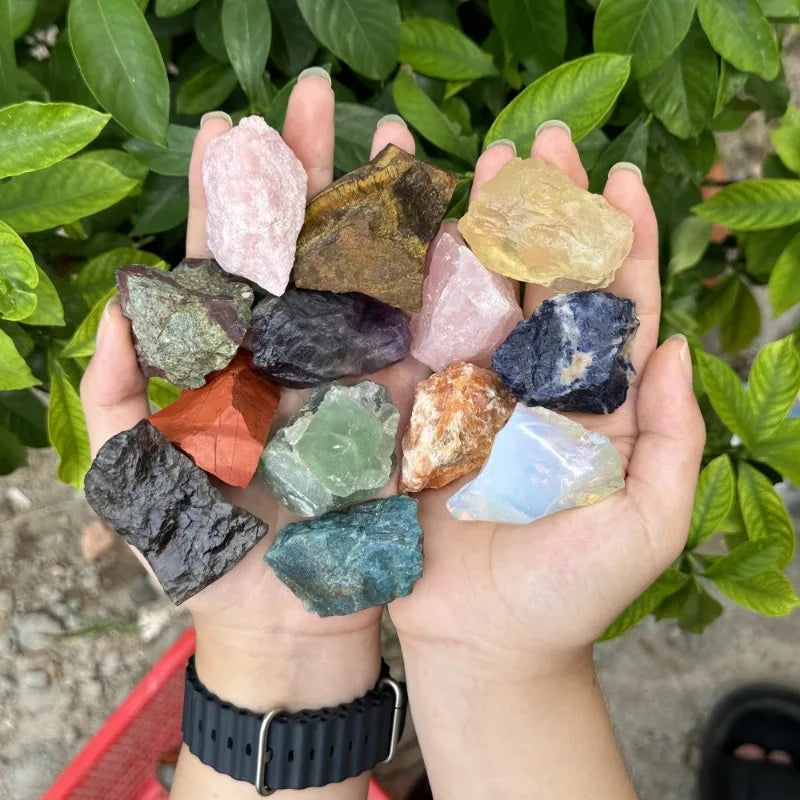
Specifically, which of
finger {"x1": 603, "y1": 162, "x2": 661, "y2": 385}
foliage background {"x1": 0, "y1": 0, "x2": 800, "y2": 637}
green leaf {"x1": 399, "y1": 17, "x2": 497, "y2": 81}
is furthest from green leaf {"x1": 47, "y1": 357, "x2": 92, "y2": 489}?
finger {"x1": 603, "y1": 162, "x2": 661, "y2": 385}

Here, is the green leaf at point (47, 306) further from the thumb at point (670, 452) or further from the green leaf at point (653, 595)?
the green leaf at point (653, 595)

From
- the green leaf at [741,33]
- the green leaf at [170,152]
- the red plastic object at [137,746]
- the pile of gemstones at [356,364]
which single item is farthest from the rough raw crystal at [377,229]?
the red plastic object at [137,746]

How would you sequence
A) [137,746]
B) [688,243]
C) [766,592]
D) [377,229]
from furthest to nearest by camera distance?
[137,746] → [688,243] → [377,229] → [766,592]

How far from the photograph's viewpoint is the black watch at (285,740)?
1227mm

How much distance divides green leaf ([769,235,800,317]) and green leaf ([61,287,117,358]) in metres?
0.99

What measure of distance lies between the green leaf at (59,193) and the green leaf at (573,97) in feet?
1.84

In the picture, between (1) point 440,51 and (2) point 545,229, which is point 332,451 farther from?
(1) point 440,51

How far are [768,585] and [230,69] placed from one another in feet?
3.78

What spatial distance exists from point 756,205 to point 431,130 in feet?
1.66

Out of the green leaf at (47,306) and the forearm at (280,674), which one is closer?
the green leaf at (47,306)

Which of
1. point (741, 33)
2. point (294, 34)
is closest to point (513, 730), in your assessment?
point (741, 33)

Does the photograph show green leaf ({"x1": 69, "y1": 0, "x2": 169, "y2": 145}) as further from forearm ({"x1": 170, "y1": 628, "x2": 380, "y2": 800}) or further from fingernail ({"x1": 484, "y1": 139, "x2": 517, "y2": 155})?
forearm ({"x1": 170, "y1": 628, "x2": 380, "y2": 800})

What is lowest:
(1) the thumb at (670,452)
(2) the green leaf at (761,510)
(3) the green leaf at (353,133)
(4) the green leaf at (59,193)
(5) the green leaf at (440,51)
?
(2) the green leaf at (761,510)

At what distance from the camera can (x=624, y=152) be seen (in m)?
1.35
